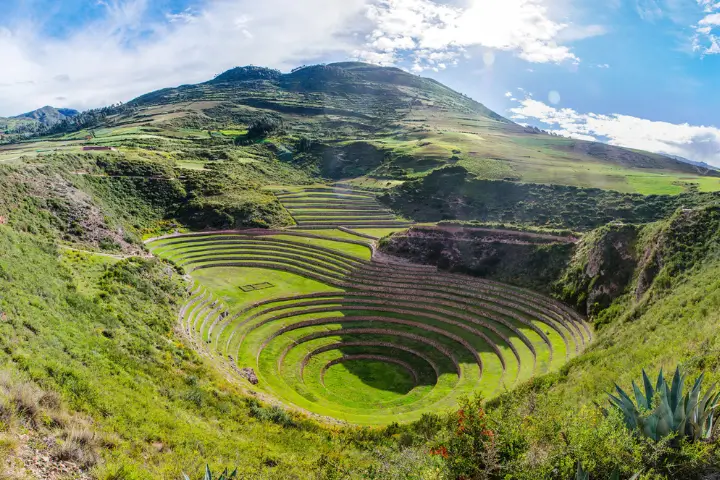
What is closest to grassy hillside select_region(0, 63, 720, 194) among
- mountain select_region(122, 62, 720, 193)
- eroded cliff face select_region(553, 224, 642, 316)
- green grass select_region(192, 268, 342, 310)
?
mountain select_region(122, 62, 720, 193)

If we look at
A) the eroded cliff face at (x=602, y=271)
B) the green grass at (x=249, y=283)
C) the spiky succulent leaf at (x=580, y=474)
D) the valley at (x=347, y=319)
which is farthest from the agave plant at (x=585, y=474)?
the green grass at (x=249, y=283)

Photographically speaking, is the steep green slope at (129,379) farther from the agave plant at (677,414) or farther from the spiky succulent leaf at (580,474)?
the agave plant at (677,414)

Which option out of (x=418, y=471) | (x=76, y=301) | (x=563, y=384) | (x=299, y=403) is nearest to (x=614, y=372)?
(x=563, y=384)

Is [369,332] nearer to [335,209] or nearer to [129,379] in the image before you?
[129,379]

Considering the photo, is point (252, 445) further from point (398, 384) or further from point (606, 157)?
point (606, 157)

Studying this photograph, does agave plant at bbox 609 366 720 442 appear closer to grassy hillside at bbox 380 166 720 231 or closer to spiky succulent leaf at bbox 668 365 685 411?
spiky succulent leaf at bbox 668 365 685 411
